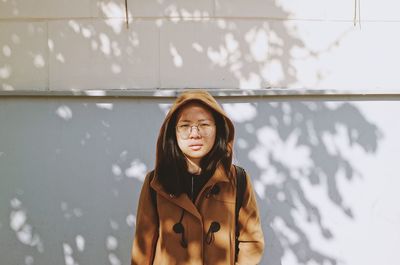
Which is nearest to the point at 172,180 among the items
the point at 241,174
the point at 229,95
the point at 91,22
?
the point at 241,174

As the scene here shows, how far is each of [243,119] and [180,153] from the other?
144 centimetres

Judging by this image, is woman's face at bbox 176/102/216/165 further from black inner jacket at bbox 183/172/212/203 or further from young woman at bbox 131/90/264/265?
black inner jacket at bbox 183/172/212/203

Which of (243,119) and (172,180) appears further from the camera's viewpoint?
(243,119)

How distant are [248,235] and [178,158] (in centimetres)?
59

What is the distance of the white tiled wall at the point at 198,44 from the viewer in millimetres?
3791

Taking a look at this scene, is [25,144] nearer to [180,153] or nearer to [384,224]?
[180,153]

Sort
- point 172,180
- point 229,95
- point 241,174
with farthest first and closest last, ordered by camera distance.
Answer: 1. point 229,95
2. point 241,174
3. point 172,180

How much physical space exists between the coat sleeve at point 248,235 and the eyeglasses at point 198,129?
0.44 m

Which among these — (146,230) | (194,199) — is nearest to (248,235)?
(194,199)

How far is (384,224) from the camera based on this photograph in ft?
12.9

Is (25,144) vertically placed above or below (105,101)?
below

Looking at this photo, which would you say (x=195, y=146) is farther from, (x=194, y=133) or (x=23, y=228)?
(x=23, y=228)

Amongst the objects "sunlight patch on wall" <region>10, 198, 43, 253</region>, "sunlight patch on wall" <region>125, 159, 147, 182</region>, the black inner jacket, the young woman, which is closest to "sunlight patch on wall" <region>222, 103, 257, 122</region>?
"sunlight patch on wall" <region>125, 159, 147, 182</region>

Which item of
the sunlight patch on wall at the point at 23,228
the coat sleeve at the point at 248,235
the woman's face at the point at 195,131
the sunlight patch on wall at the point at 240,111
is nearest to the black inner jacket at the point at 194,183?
the woman's face at the point at 195,131
